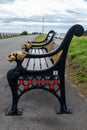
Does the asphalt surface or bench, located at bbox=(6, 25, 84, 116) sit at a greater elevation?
bench, located at bbox=(6, 25, 84, 116)

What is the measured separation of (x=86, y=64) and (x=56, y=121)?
16.4 ft

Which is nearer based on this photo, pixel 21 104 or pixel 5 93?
pixel 21 104

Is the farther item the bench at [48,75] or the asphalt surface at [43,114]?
the bench at [48,75]

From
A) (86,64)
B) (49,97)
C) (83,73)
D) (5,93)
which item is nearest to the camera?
(49,97)

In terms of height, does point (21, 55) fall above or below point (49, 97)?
above

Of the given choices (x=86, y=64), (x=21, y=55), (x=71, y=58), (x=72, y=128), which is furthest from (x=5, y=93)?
(x=71, y=58)

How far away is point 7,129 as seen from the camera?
507 cm

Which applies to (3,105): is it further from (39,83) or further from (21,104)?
(39,83)

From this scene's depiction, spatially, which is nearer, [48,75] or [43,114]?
[43,114]

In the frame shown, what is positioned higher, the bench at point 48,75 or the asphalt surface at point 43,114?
the bench at point 48,75

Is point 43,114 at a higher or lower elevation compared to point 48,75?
lower

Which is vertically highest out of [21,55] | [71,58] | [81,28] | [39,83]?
[81,28]

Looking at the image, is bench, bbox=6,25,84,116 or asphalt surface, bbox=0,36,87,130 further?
bench, bbox=6,25,84,116

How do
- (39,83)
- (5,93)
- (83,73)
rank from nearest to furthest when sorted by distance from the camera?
(39,83), (5,93), (83,73)
